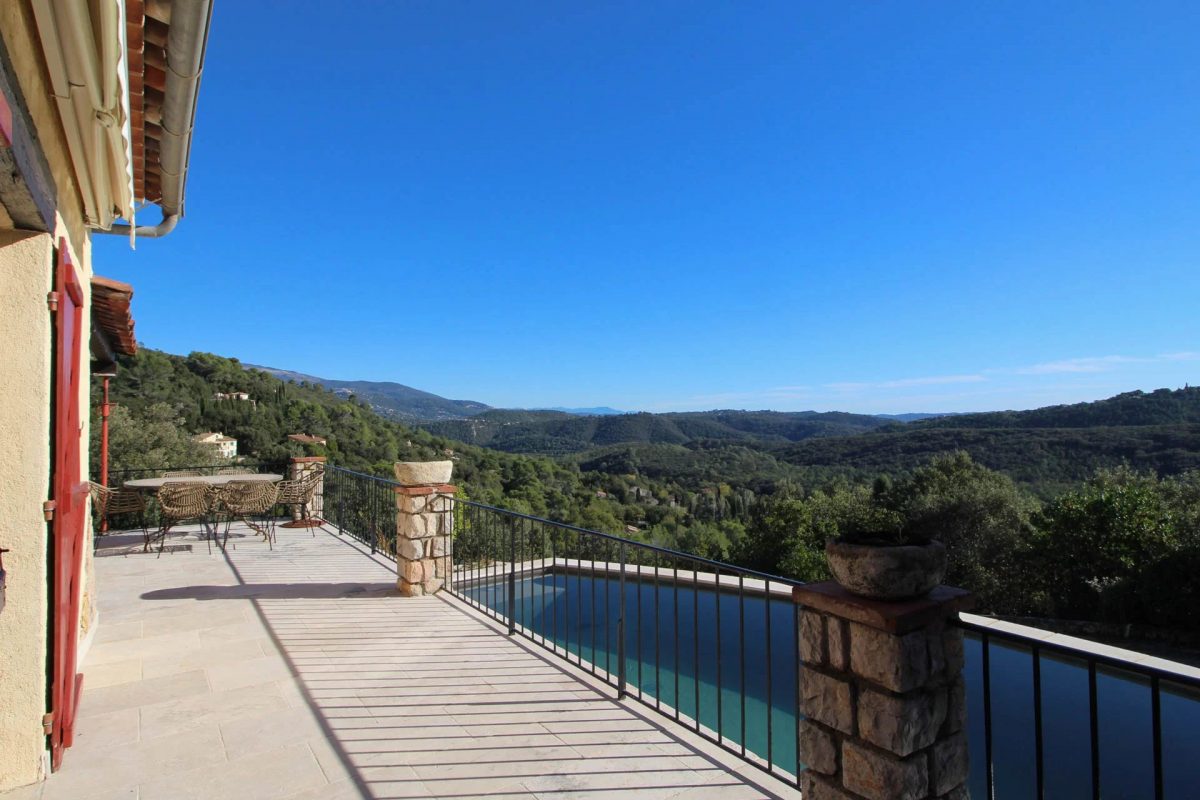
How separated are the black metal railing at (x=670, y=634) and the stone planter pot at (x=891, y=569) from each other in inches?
25.0

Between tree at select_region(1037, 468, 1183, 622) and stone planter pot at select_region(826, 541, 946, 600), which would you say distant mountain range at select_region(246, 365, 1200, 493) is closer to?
tree at select_region(1037, 468, 1183, 622)

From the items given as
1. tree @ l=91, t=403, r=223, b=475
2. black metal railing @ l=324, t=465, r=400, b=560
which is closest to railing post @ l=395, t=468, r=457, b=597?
black metal railing @ l=324, t=465, r=400, b=560

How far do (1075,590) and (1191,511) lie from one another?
3339 mm

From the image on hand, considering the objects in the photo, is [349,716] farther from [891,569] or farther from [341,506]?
[341,506]

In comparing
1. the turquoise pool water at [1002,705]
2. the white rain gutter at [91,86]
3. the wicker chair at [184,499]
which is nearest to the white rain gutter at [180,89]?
the white rain gutter at [91,86]

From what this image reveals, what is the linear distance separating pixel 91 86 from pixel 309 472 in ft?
25.4

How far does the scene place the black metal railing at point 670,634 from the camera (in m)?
3.17

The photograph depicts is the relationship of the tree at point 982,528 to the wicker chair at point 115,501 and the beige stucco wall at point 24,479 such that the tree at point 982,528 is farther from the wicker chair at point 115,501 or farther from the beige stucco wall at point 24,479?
the beige stucco wall at point 24,479

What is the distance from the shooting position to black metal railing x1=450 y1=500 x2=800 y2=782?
3170mm

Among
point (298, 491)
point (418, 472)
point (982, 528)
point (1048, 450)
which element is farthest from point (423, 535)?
point (1048, 450)

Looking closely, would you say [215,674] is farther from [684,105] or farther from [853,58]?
[684,105]

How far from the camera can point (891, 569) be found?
5.19ft

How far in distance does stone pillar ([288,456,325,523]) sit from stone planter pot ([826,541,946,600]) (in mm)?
8499

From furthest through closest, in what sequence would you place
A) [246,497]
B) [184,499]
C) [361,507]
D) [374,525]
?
[361,507]
[374,525]
[246,497]
[184,499]
